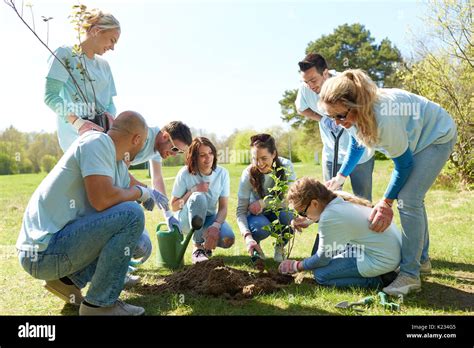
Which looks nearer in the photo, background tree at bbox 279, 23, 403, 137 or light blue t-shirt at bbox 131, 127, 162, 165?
light blue t-shirt at bbox 131, 127, 162, 165

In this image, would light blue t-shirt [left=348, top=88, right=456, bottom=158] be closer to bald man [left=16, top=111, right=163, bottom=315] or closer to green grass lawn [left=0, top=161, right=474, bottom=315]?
green grass lawn [left=0, top=161, right=474, bottom=315]

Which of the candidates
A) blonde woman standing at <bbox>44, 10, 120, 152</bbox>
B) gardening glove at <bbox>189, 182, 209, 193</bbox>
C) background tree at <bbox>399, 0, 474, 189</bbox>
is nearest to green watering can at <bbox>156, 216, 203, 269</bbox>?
gardening glove at <bbox>189, 182, 209, 193</bbox>

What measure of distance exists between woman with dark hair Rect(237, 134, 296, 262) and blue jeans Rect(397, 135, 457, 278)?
1169mm

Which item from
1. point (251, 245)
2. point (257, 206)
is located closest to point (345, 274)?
point (251, 245)

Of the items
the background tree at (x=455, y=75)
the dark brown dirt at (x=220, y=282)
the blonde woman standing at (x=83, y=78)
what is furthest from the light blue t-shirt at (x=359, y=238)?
the background tree at (x=455, y=75)

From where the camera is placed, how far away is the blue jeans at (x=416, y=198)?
3.42 meters

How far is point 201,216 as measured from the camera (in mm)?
4438

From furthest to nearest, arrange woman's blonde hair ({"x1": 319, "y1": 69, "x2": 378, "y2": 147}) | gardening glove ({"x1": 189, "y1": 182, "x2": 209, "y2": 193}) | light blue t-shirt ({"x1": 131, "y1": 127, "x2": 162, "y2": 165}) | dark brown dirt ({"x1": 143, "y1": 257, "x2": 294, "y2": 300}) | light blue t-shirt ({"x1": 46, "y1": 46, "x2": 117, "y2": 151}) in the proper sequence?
gardening glove ({"x1": 189, "y1": 182, "x2": 209, "y2": 193}), light blue t-shirt ({"x1": 131, "y1": 127, "x2": 162, "y2": 165}), light blue t-shirt ({"x1": 46, "y1": 46, "x2": 117, "y2": 151}), dark brown dirt ({"x1": 143, "y1": 257, "x2": 294, "y2": 300}), woman's blonde hair ({"x1": 319, "y1": 69, "x2": 378, "y2": 147})

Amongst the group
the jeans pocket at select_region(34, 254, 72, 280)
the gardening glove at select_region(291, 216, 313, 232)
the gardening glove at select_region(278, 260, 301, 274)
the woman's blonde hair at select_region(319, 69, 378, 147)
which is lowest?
the gardening glove at select_region(278, 260, 301, 274)

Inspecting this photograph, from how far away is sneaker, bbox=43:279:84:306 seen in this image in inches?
126

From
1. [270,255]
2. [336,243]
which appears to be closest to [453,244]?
[270,255]

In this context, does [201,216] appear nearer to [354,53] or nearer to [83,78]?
[83,78]
